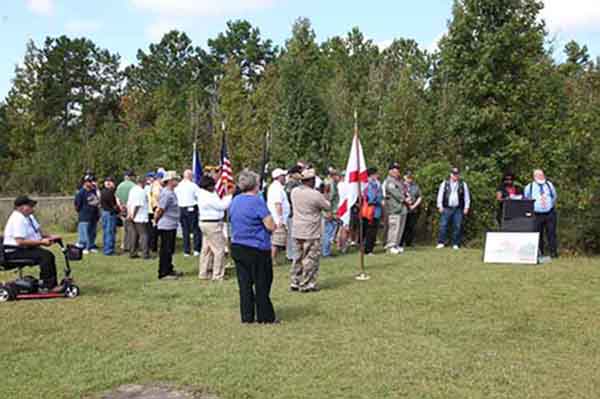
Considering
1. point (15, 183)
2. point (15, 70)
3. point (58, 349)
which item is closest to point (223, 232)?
point (58, 349)

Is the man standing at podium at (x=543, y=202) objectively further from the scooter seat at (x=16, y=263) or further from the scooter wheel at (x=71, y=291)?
the scooter seat at (x=16, y=263)

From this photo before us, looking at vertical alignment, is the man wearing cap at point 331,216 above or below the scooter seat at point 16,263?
above

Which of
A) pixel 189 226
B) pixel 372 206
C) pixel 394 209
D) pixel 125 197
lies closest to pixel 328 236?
pixel 372 206

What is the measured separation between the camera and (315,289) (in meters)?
10.2

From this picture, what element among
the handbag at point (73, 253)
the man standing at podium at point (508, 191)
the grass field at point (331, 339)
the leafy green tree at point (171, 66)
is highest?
the leafy green tree at point (171, 66)

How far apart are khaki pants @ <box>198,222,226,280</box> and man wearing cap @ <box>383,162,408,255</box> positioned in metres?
4.61

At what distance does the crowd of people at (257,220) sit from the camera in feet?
26.5

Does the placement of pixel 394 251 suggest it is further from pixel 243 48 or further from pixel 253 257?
pixel 243 48

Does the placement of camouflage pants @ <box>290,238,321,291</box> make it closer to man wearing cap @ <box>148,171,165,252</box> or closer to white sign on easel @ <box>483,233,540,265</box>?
white sign on easel @ <box>483,233,540,265</box>

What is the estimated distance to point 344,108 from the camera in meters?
32.5

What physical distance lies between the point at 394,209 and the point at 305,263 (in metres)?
4.97

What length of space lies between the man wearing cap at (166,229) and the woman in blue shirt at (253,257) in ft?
12.5

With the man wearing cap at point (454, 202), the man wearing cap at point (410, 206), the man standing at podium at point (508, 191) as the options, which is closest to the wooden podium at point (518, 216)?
the man standing at podium at point (508, 191)

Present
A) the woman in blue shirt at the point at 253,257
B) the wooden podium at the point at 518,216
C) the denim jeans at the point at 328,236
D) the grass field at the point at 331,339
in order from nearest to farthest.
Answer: the grass field at the point at 331,339
the woman in blue shirt at the point at 253,257
the wooden podium at the point at 518,216
the denim jeans at the point at 328,236
